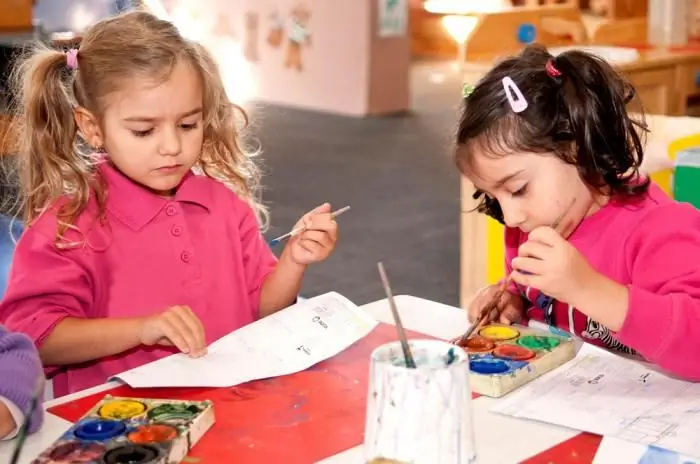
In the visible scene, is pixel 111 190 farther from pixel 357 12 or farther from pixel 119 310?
pixel 357 12

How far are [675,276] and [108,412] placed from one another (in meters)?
0.63

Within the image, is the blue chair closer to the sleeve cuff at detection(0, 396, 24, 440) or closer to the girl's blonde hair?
the girl's blonde hair

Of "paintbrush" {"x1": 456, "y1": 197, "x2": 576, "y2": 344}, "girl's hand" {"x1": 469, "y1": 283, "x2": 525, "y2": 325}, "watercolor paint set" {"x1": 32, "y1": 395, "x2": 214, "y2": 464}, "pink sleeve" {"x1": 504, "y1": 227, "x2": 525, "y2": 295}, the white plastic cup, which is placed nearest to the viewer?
the white plastic cup

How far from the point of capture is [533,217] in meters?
1.25

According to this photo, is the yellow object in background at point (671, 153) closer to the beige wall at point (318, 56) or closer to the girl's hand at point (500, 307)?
the girl's hand at point (500, 307)

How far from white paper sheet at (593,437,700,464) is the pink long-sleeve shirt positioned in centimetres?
Answer: 19

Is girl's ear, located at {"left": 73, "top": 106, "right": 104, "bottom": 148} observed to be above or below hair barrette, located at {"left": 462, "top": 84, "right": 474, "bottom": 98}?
below

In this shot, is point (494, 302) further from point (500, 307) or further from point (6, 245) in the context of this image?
point (6, 245)

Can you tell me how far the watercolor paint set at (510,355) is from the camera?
3.44 ft

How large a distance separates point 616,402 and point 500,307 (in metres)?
0.32

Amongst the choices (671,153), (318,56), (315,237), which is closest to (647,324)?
(315,237)

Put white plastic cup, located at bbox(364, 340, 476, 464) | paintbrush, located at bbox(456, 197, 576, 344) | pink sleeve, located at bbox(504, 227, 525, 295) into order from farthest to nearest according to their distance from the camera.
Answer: pink sleeve, located at bbox(504, 227, 525, 295)
paintbrush, located at bbox(456, 197, 576, 344)
white plastic cup, located at bbox(364, 340, 476, 464)

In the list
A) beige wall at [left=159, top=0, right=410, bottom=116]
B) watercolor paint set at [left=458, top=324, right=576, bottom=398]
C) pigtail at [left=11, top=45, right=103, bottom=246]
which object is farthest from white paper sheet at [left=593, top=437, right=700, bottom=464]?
beige wall at [left=159, top=0, right=410, bottom=116]

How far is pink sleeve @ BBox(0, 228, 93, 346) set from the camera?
4.12 feet
